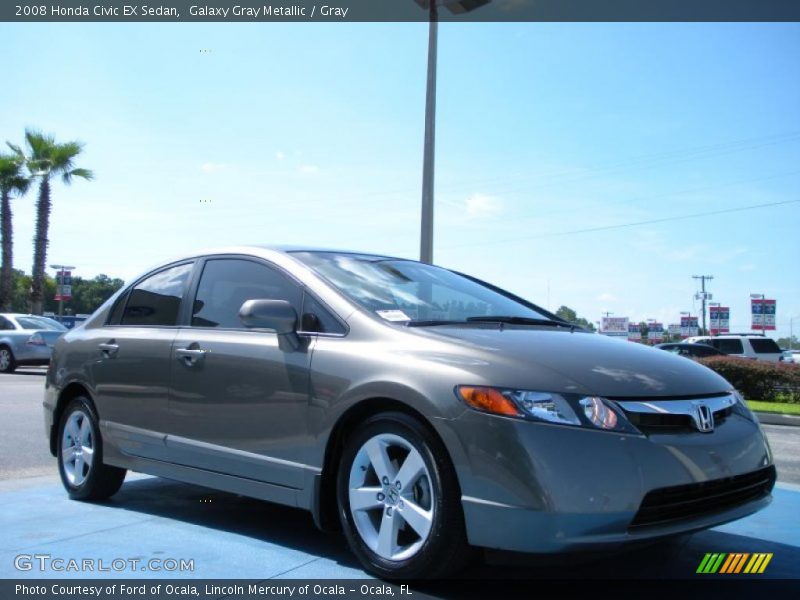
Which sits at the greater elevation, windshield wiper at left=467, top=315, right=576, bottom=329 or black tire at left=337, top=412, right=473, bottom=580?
windshield wiper at left=467, top=315, right=576, bottom=329

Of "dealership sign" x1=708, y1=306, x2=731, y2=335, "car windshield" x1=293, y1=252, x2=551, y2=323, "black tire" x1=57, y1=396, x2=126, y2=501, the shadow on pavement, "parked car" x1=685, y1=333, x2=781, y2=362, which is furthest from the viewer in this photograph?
"dealership sign" x1=708, y1=306, x2=731, y2=335

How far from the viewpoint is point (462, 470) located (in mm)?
3170

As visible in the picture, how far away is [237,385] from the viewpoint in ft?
13.6

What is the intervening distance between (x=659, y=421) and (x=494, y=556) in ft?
2.75

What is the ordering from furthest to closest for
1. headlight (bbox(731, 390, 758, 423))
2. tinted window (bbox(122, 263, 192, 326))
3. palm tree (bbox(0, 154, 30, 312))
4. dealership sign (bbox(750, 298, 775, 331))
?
dealership sign (bbox(750, 298, 775, 331)) < palm tree (bbox(0, 154, 30, 312)) < tinted window (bbox(122, 263, 192, 326)) < headlight (bbox(731, 390, 758, 423))

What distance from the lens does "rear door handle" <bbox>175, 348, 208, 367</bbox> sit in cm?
441

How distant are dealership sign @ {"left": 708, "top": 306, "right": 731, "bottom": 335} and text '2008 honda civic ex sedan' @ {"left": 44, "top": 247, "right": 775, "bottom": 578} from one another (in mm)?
81274

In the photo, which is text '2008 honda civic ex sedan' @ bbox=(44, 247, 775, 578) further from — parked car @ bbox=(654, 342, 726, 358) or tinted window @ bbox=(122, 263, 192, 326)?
parked car @ bbox=(654, 342, 726, 358)

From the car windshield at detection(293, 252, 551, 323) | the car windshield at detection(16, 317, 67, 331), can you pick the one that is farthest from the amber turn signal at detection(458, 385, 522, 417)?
the car windshield at detection(16, 317, 67, 331)

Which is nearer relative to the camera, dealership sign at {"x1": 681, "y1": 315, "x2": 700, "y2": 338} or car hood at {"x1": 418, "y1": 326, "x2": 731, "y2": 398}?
car hood at {"x1": 418, "y1": 326, "x2": 731, "y2": 398}

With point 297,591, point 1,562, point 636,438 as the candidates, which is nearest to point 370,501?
point 297,591

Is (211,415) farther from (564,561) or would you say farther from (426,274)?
(564,561)

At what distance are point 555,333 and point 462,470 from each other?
1140 millimetres

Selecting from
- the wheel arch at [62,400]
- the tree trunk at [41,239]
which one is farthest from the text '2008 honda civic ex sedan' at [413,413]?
the tree trunk at [41,239]
